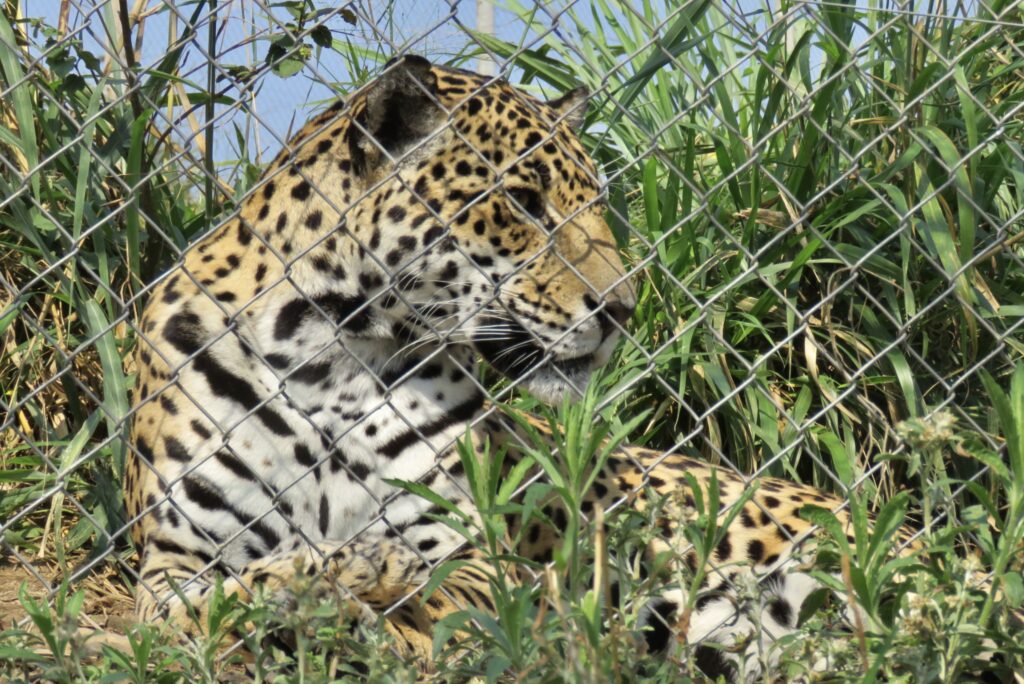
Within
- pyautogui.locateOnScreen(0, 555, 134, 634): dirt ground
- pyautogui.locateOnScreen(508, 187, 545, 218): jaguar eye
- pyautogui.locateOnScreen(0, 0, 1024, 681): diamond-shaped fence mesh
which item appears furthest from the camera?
pyautogui.locateOnScreen(0, 555, 134, 634): dirt ground

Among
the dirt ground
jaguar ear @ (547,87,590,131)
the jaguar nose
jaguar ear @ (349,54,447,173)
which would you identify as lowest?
the jaguar nose

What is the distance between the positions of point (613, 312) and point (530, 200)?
385 mm

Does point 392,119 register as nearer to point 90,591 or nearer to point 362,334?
point 362,334

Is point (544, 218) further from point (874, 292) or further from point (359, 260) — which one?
point (874, 292)

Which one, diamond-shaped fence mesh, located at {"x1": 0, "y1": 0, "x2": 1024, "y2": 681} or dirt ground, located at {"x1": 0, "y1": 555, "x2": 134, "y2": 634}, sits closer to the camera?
diamond-shaped fence mesh, located at {"x1": 0, "y1": 0, "x2": 1024, "y2": 681}

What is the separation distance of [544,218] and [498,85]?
0.50 metres

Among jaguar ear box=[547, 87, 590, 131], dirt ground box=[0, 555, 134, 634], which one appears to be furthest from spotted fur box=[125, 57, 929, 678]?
dirt ground box=[0, 555, 134, 634]

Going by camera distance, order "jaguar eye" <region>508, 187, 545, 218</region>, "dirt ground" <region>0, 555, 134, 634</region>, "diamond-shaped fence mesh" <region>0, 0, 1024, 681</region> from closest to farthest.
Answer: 1. "diamond-shaped fence mesh" <region>0, 0, 1024, 681</region>
2. "jaguar eye" <region>508, 187, 545, 218</region>
3. "dirt ground" <region>0, 555, 134, 634</region>

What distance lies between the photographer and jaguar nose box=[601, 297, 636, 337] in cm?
360

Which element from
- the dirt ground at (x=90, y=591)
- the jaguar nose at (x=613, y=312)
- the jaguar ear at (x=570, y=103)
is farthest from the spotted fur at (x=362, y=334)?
the dirt ground at (x=90, y=591)

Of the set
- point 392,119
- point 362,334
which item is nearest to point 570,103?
point 392,119

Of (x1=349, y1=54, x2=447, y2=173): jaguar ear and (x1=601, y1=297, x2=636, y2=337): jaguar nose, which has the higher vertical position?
(x1=349, y1=54, x2=447, y2=173): jaguar ear

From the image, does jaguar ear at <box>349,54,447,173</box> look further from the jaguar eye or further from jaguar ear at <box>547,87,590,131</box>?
jaguar ear at <box>547,87,590,131</box>

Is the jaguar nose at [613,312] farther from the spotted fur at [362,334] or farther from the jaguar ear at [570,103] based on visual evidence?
the jaguar ear at [570,103]
